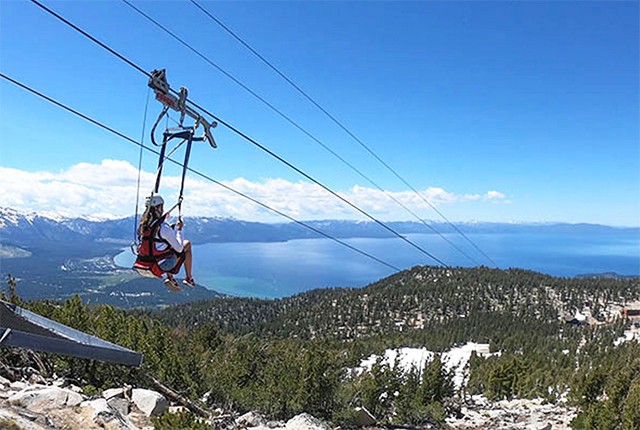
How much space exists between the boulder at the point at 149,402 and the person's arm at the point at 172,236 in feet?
23.3

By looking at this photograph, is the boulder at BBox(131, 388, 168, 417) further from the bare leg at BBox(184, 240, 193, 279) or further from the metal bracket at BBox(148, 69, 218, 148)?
the metal bracket at BBox(148, 69, 218, 148)

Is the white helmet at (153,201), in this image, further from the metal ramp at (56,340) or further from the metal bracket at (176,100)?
the metal ramp at (56,340)

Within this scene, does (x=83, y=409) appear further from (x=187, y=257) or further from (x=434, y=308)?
(x=434, y=308)

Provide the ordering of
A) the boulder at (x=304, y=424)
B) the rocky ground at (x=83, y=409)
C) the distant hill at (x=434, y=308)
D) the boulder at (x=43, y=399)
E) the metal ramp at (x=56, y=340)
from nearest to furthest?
the metal ramp at (x=56, y=340) → the rocky ground at (x=83, y=409) → the boulder at (x=43, y=399) → the boulder at (x=304, y=424) → the distant hill at (x=434, y=308)

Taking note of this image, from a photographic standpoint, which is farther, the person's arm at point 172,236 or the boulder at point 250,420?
the boulder at point 250,420

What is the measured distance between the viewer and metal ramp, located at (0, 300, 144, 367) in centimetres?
411

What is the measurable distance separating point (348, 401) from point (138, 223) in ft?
59.0

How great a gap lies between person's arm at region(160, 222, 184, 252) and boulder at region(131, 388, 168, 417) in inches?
280

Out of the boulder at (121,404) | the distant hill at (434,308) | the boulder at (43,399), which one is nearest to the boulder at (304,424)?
the boulder at (121,404)

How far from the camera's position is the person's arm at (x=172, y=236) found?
5.85m

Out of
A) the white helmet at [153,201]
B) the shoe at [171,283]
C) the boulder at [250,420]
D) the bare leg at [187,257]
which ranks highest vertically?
the white helmet at [153,201]

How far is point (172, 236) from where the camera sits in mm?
5910

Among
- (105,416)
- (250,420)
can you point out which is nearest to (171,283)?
(105,416)

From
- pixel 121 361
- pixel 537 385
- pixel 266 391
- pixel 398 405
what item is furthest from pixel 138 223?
pixel 537 385
